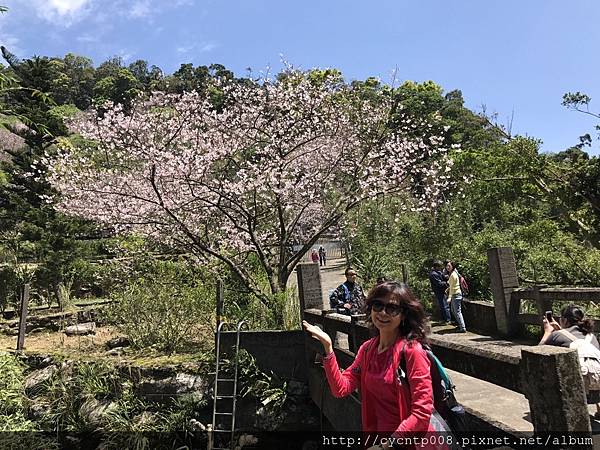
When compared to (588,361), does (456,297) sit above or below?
above

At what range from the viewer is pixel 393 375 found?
7.54ft

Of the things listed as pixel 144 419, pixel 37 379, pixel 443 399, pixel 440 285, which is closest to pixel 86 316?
pixel 37 379

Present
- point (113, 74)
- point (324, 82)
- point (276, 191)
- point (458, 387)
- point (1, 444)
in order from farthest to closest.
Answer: point (113, 74), point (324, 82), point (276, 191), point (1, 444), point (458, 387)

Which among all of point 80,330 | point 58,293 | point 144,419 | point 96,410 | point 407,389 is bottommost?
point 144,419

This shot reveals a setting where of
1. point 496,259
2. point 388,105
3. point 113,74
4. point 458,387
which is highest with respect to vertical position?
point 113,74

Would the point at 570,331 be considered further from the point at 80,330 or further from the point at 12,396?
the point at 80,330

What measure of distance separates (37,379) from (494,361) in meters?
9.67

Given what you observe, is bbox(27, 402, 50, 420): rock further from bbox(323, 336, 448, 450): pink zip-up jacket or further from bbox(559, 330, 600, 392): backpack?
bbox(559, 330, 600, 392): backpack

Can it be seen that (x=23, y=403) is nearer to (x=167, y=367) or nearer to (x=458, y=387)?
(x=167, y=367)

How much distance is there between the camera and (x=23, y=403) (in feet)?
28.3

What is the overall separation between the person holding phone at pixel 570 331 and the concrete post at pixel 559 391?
1843 mm

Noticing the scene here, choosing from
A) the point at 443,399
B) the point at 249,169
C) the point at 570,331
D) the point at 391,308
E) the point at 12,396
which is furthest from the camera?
the point at 249,169

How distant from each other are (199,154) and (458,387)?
7416 millimetres

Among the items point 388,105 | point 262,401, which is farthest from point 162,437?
point 388,105
